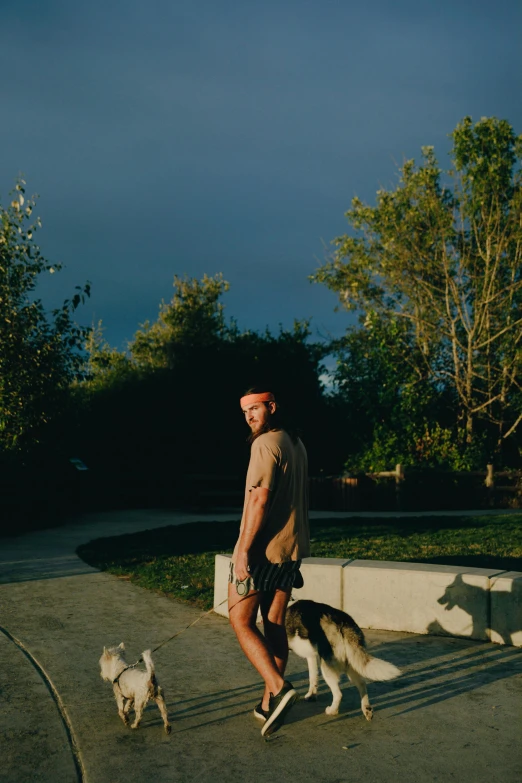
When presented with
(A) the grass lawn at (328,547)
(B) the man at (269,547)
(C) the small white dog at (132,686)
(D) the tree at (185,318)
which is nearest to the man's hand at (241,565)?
(B) the man at (269,547)

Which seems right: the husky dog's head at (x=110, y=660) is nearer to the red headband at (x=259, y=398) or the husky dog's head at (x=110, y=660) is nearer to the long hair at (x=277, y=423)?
the long hair at (x=277, y=423)

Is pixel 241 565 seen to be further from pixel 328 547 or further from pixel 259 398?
pixel 328 547

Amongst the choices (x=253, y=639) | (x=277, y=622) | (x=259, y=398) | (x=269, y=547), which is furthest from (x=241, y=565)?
(x=259, y=398)

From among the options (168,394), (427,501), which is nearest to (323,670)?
(427,501)

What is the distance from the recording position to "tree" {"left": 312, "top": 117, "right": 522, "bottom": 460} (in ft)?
77.3

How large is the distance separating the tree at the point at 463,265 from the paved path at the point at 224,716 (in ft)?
59.7

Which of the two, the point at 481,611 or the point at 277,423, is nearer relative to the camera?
the point at 277,423

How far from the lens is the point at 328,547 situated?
1098 centimetres

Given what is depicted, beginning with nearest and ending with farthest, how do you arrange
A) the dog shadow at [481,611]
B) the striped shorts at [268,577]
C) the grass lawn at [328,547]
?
the striped shorts at [268,577], the dog shadow at [481,611], the grass lawn at [328,547]

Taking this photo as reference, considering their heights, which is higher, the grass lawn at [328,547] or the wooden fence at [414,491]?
the wooden fence at [414,491]

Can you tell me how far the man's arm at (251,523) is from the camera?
4.20m

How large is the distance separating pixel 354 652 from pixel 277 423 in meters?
1.42

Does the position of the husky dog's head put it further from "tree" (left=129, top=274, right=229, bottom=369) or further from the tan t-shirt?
"tree" (left=129, top=274, right=229, bottom=369)

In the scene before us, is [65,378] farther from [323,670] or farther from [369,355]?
[369,355]
